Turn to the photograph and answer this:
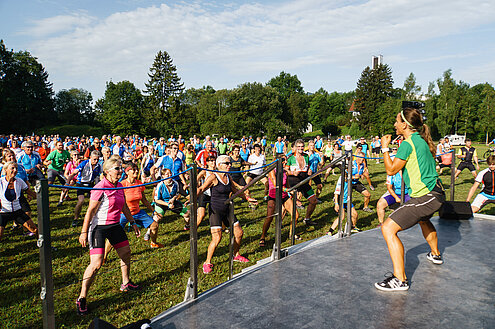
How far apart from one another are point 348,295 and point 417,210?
1.16 m

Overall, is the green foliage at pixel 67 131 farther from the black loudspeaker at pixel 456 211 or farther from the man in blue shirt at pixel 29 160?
the black loudspeaker at pixel 456 211

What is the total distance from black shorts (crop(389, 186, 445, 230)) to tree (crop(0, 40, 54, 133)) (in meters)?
65.2

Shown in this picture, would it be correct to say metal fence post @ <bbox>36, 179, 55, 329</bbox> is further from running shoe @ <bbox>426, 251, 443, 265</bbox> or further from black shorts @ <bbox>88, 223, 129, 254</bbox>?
running shoe @ <bbox>426, 251, 443, 265</bbox>

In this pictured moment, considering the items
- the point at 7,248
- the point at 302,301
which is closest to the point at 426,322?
the point at 302,301

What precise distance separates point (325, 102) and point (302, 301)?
339 ft

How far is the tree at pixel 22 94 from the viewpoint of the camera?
55750 millimetres

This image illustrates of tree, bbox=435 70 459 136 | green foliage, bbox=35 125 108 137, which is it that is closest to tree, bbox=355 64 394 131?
tree, bbox=435 70 459 136

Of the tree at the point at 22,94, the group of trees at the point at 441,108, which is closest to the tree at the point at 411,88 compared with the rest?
the group of trees at the point at 441,108

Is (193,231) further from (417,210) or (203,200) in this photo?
(203,200)

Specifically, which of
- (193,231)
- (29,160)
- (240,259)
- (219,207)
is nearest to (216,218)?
(219,207)

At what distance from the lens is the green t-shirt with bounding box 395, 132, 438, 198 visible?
12.0 ft

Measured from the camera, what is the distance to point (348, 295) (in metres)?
3.48

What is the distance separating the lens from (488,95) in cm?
4925

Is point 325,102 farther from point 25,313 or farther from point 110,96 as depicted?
point 25,313
